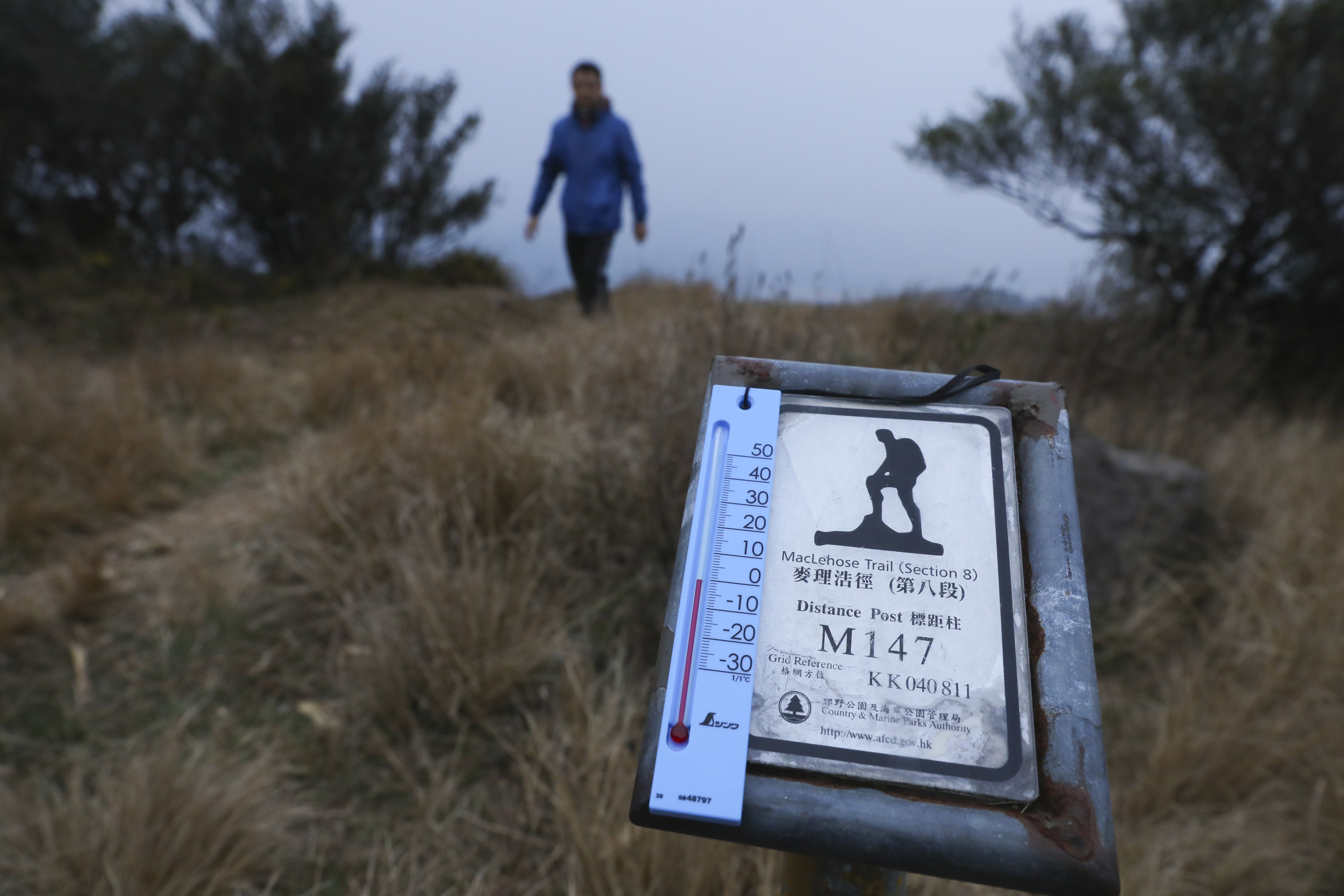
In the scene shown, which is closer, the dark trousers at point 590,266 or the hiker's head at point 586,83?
the hiker's head at point 586,83

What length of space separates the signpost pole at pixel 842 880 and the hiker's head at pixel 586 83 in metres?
5.66

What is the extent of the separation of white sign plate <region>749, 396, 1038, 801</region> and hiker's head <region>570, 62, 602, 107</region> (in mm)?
5323

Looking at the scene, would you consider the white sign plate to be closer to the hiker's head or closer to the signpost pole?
the signpost pole

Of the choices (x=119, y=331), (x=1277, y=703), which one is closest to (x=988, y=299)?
(x=1277, y=703)

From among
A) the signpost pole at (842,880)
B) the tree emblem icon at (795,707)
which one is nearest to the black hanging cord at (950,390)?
the tree emblem icon at (795,707)

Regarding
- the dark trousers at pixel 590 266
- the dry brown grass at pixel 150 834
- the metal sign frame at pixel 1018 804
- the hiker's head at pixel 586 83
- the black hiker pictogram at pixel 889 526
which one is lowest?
the dry brown grass at pixel 150 834

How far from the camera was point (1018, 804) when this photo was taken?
0.77 m

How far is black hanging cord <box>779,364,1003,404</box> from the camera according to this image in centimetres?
97

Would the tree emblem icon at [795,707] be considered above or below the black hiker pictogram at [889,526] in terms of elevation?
below

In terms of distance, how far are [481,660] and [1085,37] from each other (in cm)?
891

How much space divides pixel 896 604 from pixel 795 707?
0.52 feet

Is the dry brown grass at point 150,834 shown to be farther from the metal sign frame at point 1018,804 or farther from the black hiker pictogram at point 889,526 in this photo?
the black hiker pictogram at point 889,526

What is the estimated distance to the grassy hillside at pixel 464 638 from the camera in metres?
1.68

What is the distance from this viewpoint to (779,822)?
749mm
